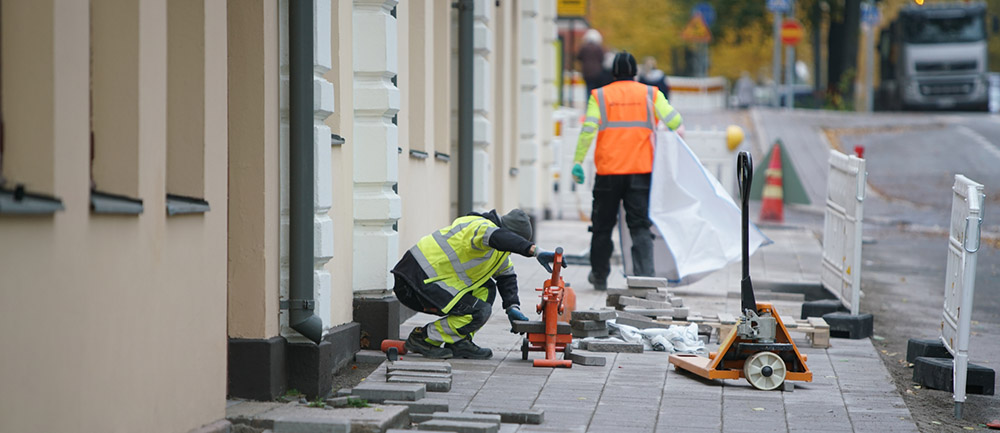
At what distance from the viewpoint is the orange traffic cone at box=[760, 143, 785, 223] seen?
2080 centimetres

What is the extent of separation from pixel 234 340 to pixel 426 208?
447cm

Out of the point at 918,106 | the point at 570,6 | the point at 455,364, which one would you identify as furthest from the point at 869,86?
the point at 455,364

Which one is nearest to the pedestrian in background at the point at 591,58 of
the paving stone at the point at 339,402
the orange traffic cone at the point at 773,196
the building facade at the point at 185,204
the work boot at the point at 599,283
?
the orange traffic cone at the point at 773,196

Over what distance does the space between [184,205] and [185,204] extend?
0.09 ft

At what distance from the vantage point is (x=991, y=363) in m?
9.30

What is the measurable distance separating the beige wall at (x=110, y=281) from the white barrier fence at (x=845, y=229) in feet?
18.4

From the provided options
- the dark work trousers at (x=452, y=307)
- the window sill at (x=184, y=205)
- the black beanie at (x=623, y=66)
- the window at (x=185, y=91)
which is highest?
the black beanie at (x=623, y=66)

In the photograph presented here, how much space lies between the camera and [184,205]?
214 inches

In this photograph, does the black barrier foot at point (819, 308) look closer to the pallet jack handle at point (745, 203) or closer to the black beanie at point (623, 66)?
A: the black beanie at point (623, 66)

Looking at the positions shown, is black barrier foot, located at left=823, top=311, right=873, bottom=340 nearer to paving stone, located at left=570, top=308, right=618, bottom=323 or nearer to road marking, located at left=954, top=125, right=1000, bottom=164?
paving stone, located at left=570, top=308, right=618, bottom=323

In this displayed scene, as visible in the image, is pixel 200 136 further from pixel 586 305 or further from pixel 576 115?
pixel 576 115

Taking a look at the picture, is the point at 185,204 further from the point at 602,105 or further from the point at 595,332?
the point at 602,105

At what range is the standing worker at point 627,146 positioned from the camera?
1148 centimetres

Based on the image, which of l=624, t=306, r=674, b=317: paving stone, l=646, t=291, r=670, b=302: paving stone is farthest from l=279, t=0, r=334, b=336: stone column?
l=646, t=291, r=670, b=302: paving stone
